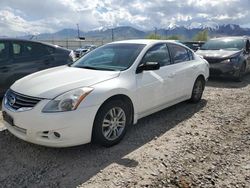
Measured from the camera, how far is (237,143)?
400 centimetres

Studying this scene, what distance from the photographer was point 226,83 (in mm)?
8570

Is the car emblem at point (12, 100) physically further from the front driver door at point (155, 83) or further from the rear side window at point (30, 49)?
the rear side window at point (30, 49)

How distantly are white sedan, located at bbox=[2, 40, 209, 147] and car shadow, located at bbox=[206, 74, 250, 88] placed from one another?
352 cm

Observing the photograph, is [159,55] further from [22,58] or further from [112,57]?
[22,58]

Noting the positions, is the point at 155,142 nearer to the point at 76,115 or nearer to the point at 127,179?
the point at 127,179

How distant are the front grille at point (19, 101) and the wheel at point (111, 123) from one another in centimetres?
81

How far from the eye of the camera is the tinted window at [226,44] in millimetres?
9508

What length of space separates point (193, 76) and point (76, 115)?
3.16 metres

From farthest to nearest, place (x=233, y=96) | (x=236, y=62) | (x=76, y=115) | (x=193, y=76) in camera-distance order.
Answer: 1. (x=236, y=62)
2. (x=233, y=96)
3. (x=193, y=76)
4. (x=76, y=115)

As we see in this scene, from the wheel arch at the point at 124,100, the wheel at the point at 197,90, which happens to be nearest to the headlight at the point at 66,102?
the wheel arch at the point at 124,100

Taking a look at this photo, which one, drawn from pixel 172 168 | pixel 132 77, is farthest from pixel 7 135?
pixel 172 168

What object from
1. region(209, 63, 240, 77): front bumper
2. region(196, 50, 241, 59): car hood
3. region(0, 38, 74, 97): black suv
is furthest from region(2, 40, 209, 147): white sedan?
region(196, 50, 241, 59): car hood

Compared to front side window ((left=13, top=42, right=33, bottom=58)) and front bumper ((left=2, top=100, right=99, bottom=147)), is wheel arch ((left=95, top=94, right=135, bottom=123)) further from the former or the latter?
front side window ((left=13, top=42, right=33, bottom=58))

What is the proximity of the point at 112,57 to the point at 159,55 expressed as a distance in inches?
33.8
